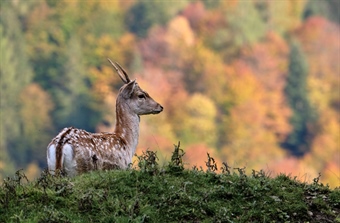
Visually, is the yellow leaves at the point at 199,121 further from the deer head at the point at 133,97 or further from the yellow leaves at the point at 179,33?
the deer head at the point at 133,97

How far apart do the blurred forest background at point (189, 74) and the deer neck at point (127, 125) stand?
57.9 metres

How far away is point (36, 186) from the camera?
900 centimetres

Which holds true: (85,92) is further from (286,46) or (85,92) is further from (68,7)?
(286,46)

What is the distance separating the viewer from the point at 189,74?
107125mm

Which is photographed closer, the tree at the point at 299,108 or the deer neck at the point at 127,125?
the deer neck at the point at 127,125

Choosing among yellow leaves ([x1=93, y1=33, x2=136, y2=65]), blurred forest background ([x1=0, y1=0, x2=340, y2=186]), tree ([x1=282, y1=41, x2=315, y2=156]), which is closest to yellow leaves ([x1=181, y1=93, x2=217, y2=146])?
blurred forest background ([x1=0, y1=0, x2=340, y2=186])

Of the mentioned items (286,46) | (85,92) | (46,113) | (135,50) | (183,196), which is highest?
(286,46)

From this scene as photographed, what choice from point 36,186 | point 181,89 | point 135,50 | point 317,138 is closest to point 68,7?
point 135,50

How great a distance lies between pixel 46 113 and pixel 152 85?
475 inches

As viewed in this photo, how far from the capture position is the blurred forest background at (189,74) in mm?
Result: 88562

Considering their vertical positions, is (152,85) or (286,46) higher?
(286,46)

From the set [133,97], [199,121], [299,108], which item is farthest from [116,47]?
[133,97]

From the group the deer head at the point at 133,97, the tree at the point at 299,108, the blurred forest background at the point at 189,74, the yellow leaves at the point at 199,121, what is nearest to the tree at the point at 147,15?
the blurred forest background at the point at 189,74

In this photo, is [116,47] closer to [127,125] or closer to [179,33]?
[179,33]
